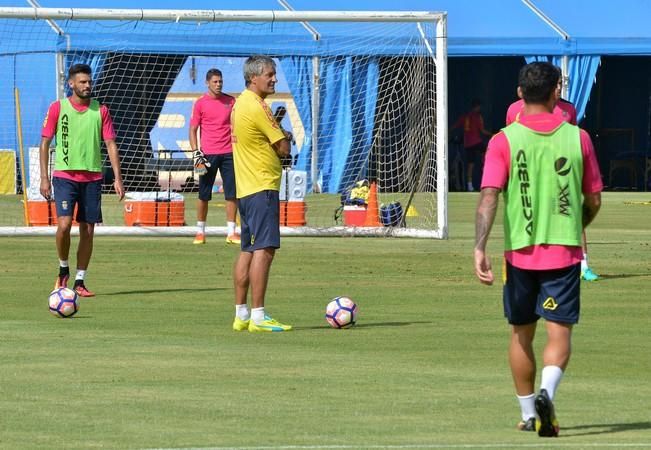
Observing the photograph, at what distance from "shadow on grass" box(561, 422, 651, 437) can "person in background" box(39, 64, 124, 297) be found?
26.0ft

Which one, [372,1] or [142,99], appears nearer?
[142,99]

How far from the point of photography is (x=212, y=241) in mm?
22797

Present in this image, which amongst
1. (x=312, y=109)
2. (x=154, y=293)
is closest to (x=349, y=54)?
(x=312, y=109)

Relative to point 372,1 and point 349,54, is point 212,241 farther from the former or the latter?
point 372,1

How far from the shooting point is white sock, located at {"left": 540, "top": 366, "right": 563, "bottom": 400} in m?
8.13

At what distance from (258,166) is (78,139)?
11.6 ft

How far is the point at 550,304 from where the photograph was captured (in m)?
8.29

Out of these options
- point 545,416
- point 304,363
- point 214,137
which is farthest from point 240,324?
point 214,137

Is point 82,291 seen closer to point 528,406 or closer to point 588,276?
point 588,276

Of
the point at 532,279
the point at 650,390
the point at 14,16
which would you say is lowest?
the point at 650,390

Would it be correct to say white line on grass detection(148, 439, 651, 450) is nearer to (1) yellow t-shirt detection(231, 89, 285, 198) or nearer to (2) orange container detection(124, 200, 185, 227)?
(1) yellow t-shirt detection(231, 89, 285, 198)

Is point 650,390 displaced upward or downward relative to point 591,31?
downward

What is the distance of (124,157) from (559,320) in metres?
23.5

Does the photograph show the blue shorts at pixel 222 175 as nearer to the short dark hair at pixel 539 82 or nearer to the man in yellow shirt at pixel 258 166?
the man in yellow shirt at pixel 258 166
